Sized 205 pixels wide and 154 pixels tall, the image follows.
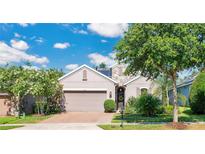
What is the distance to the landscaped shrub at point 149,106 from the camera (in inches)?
747

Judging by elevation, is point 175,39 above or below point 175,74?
above

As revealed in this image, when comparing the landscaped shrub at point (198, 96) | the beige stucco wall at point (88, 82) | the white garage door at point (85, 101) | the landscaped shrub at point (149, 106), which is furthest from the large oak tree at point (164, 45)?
the beige stucco wall at point (88, 82)

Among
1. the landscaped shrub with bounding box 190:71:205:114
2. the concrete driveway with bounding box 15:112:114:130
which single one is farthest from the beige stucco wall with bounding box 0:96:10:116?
the landscaped shrub with bounding box 190:71:205:114

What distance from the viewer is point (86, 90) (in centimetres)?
2317

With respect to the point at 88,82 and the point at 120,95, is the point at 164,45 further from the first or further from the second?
the point at 120,95

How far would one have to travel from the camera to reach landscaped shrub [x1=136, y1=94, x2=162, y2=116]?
62.3 feet

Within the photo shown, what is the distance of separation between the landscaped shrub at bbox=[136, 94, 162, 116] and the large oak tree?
17.8ft
